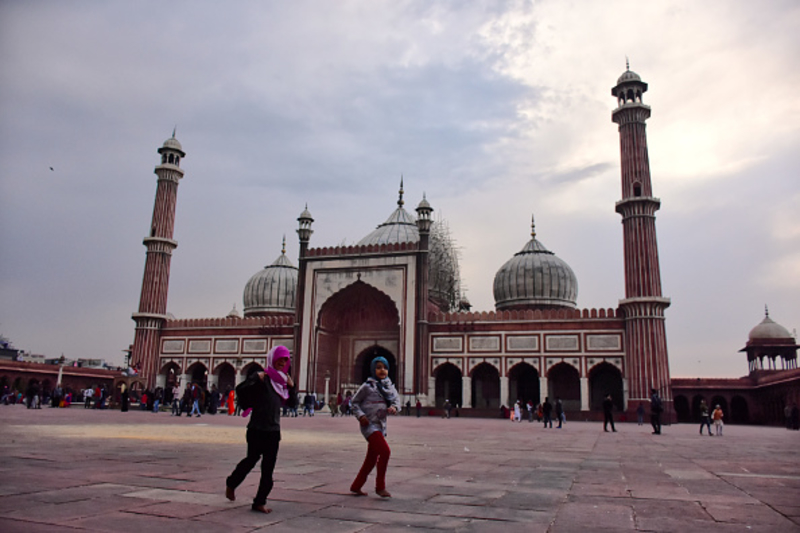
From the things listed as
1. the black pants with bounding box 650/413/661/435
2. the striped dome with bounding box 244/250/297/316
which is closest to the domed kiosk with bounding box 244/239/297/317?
the striped dome with bounding box 244/250/297/316

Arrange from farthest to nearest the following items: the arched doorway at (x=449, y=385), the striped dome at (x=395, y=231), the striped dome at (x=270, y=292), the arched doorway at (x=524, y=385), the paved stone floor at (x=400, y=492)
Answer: the striped dome at (x=270, y=292) → the striped dome at (x=395, y=231) → the arched doorway at (x=449, y=385) → the arched doorway at (x=524, y=385) → the paved stone floor at (x=400, y=492)

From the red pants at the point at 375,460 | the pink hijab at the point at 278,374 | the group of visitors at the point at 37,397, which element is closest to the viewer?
the pink hijab at the point at 278,374

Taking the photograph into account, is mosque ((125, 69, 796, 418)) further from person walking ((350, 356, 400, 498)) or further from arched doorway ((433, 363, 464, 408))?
person walking ((350, 356, 400, 498))

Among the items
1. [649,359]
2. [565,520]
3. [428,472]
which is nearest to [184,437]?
[428,472]

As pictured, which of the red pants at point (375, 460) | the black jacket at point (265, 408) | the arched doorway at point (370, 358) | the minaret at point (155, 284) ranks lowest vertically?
the red pants at point (375, 460)

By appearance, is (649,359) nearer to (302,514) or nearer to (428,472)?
(428,472)

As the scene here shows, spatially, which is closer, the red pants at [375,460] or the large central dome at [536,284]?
the red pants at [375,460]

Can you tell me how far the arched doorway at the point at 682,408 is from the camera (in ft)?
96.0

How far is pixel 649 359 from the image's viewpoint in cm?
2466

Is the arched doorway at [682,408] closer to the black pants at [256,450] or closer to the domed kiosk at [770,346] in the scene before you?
the domed kiosk at [770,346]

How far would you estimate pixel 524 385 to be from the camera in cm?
2877

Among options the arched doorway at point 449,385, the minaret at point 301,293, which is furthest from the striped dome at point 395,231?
the arched doorway at point 449,385

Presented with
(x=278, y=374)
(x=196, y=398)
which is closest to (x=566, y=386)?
(x=196, y=398)

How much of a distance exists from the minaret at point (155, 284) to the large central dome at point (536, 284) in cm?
1881
